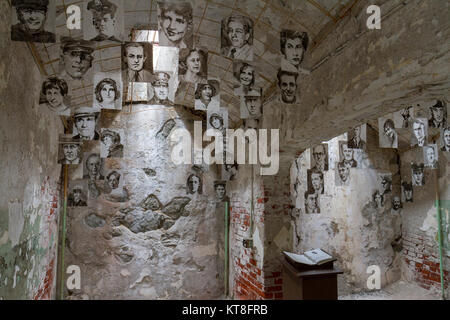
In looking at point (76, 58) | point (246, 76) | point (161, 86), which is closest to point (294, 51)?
point (246, 76)

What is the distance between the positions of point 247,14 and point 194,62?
0.50 metres

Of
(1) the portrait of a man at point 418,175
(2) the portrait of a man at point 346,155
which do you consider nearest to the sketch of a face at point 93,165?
(2) the portrait of a man at point 346,155

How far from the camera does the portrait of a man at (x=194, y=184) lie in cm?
421

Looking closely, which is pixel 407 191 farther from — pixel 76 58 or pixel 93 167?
pixel 76 58

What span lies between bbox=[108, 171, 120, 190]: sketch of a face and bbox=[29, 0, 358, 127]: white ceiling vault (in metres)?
1.39

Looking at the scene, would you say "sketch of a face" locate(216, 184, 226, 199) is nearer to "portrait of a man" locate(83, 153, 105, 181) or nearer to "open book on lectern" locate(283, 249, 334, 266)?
"open book on lectern" locate(283, 249, 334, 266)

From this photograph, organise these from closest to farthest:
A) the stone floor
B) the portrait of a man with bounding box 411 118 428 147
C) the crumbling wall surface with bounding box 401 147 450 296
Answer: the portrait of a man with bounding box 411 118 428 147 < the crumbling wall surface with bounding box 401 147 450 296 < the stone floor

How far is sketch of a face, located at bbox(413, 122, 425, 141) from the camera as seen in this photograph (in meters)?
3.61

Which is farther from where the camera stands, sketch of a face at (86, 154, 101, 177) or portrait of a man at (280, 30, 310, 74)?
sketch of a face at (86, 154, 101, 177)

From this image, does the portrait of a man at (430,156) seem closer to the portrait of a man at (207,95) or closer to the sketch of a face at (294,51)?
the sketch of a face at (294,51)

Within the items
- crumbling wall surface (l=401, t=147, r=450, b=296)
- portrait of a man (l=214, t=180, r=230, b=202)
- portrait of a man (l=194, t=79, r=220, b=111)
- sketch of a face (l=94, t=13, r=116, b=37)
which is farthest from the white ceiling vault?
crumbling wall surface (l=401, t=147, r=450, b=296)

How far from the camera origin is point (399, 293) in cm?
446

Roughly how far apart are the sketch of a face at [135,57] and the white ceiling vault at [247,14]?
0.77 feet

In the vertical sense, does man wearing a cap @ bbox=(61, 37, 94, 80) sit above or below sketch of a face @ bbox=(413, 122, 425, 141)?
above
